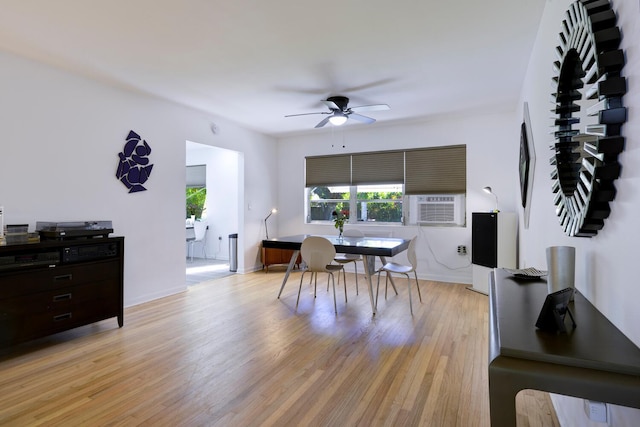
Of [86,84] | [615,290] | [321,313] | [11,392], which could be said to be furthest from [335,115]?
[11,392]

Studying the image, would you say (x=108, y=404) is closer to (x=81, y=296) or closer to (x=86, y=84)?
(x=81, y=296)

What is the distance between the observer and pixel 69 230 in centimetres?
305

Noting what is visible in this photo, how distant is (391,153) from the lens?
580 cm

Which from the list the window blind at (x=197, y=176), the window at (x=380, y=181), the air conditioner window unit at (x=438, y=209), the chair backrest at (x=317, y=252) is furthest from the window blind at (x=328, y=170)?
the window blind at (x=197, y=176)

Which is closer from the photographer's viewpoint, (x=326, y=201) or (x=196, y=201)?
(x=326, y=201)

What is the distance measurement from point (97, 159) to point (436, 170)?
4.64 metres

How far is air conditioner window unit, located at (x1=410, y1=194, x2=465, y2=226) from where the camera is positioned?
17.6ft

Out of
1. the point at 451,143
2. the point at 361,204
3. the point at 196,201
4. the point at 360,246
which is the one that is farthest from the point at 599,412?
the point at 196,201

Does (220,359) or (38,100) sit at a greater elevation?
(38,100)

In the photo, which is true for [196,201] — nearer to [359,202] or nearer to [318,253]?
[359,202]

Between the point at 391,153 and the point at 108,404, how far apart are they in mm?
5011

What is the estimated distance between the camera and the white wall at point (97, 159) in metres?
3.11

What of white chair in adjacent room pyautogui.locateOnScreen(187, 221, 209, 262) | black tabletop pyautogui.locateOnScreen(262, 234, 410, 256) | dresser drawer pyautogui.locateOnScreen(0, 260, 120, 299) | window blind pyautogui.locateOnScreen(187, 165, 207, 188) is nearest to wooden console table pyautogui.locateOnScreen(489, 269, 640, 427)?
black tabletop pyautogui.locateOnScreen(262, 234, 410, 256)

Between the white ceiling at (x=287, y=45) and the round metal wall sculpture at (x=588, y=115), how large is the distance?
1.17m
